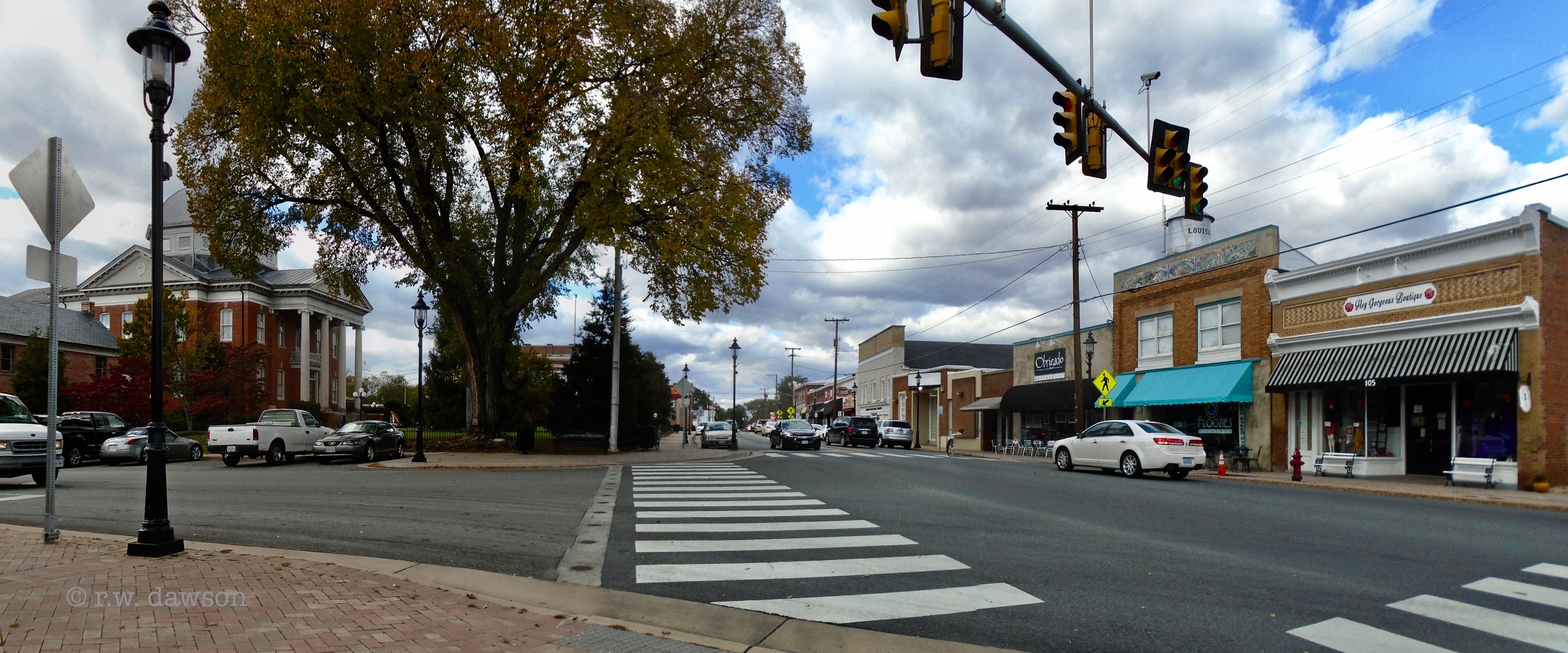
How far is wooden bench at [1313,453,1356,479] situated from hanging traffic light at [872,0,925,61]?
20482 millimetres

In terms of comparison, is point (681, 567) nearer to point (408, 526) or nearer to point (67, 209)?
point (408, 526)

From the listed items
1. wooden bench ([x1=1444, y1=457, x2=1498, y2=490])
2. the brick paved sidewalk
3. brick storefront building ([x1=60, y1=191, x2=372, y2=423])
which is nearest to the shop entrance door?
wooden bench ([x1=1444, y1=457, x2=1498, y2=490])

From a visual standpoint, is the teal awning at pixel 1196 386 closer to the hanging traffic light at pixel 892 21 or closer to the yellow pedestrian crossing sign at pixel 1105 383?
the yellow pedestrian crossing sign at pixel 1105 383

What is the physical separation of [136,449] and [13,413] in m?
11.6

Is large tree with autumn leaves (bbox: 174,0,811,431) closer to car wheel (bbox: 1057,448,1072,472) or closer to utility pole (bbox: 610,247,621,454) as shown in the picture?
utility pole (bbox: 610,247,621,454)

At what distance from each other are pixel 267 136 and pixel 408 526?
51.1 feet

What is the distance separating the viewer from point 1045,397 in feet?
117

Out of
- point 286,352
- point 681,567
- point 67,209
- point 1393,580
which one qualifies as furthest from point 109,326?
point 1393,580

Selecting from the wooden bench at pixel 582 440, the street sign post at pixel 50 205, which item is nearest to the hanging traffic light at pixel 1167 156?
the street sign post at pixel 50 205

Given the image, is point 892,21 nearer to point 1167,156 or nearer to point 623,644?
point 623,644

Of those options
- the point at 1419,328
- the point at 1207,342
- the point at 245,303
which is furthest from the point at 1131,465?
the point at 245,303

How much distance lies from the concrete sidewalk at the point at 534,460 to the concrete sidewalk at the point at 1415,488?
49.2ft

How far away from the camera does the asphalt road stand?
5.93 m

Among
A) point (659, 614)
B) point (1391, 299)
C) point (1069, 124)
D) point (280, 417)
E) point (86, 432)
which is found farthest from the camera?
point (86, 432)
